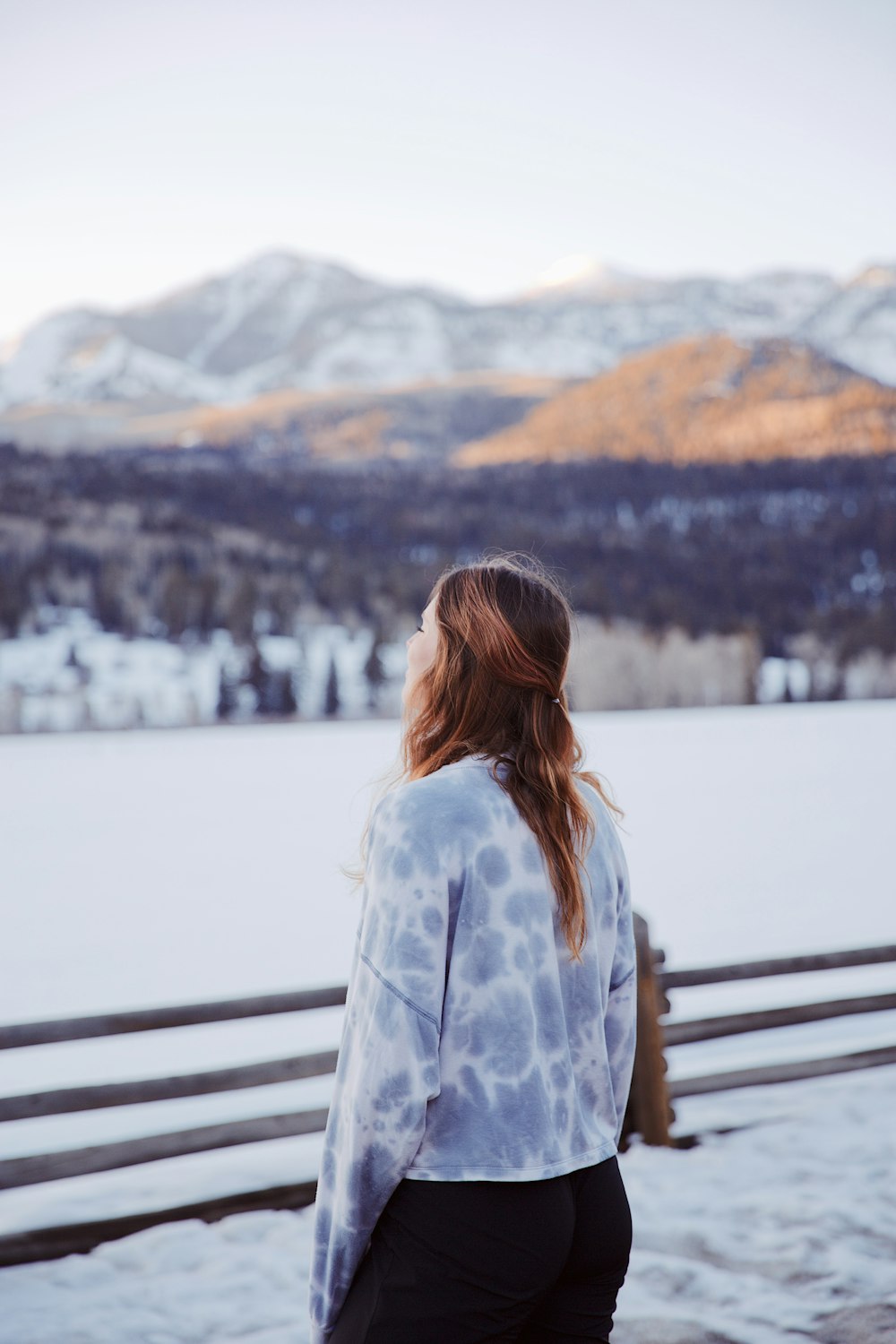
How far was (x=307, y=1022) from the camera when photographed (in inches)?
278

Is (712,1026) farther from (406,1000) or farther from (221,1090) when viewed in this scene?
(406,1000)

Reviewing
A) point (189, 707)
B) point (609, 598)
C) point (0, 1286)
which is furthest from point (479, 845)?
point (609, 598)

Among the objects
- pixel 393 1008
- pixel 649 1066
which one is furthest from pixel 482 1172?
pixel 649 1066

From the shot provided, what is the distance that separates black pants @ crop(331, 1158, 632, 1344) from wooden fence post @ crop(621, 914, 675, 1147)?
96.5 inches

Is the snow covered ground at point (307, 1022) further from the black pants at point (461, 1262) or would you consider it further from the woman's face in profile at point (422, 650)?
the black pants at point (461, 1262)

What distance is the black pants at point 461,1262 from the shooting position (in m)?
1.34

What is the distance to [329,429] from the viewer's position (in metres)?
145

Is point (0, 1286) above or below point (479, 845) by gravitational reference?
below

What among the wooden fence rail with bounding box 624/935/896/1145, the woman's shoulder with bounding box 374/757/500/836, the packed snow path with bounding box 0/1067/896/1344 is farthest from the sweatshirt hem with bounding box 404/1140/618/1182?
the wooden fence rail with bounding box 624/935/896/1145

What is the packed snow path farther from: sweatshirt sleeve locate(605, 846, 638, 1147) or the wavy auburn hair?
the wavy auburn hair

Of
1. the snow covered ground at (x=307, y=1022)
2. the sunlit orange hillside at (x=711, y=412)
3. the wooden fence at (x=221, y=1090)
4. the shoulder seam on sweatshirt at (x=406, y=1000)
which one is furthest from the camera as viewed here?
the sunlit orange hillside at (x=711, y=412)

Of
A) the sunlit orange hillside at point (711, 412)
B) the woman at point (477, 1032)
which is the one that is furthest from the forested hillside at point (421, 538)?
the woman at point (477, 1032)

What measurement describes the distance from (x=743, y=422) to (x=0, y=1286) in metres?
122

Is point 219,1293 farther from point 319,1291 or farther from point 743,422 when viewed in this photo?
point 743,422
